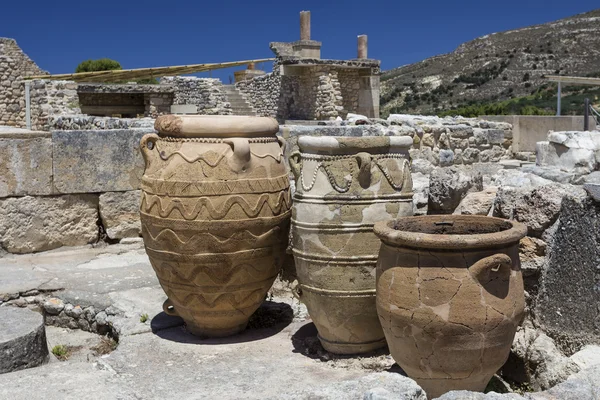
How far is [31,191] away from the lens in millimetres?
5699

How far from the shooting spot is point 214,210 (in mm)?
3596

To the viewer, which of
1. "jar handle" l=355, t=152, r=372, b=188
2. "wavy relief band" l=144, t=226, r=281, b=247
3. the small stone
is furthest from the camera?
the small stone

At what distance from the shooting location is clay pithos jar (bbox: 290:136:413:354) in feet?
11.0

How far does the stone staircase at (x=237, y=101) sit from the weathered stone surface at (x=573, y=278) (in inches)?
700

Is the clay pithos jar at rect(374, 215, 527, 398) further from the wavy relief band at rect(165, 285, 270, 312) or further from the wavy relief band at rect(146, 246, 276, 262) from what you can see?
the wavy relief band at rect(165, 285, 270, 312)

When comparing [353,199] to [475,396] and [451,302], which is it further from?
[475,396]

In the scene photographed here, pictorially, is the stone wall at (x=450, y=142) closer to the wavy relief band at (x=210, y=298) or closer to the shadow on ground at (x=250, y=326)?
the shadow on ground at (x=250, y=326)

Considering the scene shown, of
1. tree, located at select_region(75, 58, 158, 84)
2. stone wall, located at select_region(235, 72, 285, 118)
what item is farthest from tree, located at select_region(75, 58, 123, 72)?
stone wall, located at select_region(235, 72, 285, 118)

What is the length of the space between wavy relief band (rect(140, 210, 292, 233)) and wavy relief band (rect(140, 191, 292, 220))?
0.03 m

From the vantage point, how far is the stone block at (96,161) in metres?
5.75

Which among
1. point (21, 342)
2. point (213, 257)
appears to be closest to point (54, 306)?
point (21, 342)

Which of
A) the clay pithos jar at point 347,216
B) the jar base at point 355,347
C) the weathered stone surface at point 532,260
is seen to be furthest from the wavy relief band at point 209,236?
the weathered stone surface at point 532,260

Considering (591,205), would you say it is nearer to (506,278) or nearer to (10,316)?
(506,278)

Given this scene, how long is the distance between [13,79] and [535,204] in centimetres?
1989
